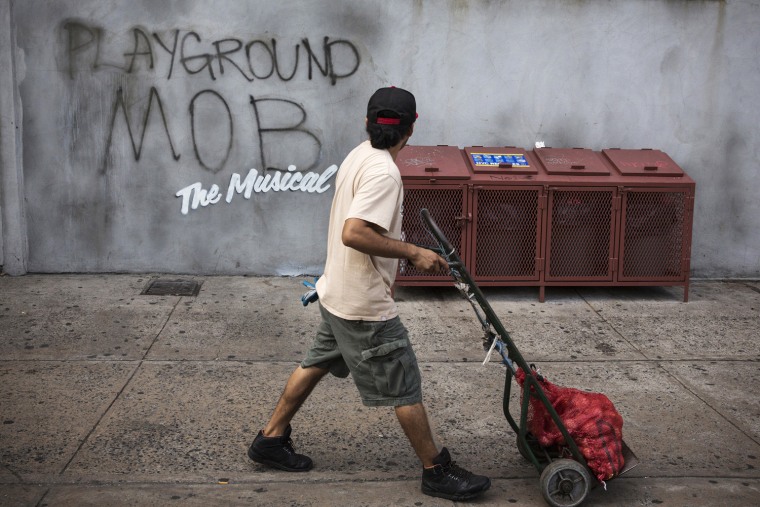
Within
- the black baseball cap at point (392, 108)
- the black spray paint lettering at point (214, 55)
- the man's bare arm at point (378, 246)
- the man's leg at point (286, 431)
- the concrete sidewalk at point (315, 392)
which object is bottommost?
the concrete sidewalk at point (315, 392)

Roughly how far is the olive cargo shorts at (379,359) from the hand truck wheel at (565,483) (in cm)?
64

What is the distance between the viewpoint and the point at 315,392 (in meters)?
5.00

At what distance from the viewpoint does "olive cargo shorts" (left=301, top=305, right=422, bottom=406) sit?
372 cm

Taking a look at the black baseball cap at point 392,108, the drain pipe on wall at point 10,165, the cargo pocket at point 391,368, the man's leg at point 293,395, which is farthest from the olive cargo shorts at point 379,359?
the drain pipe on wall at point 10,165

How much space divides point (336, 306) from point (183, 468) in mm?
1109

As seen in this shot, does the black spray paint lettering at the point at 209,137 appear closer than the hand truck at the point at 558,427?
No

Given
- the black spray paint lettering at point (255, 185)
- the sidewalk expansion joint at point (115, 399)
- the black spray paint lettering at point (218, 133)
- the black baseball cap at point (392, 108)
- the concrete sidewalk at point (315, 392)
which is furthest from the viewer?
the black spray paint lettering at point (255, 185)

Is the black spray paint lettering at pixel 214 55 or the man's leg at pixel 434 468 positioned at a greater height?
the black spray paint lettering at pixel 214 55

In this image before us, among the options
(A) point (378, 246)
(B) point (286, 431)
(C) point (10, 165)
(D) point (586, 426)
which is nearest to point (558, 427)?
(D) point (586, 426)

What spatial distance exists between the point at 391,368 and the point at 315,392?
1387mm

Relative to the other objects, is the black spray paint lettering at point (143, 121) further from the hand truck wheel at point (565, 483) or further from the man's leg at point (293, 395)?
the hand truck wheel at point (565, 483)

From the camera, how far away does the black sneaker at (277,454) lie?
159 inches

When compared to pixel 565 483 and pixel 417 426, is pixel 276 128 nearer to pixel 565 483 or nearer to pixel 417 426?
pixel 417 426

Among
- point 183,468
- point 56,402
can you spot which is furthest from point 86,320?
point 183,468
